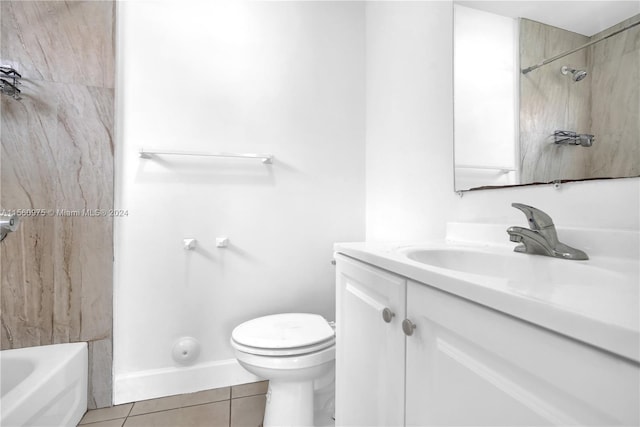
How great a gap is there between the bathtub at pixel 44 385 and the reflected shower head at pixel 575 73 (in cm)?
183

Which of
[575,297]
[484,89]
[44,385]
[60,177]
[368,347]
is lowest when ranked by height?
[44,385]

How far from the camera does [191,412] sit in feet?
4.27

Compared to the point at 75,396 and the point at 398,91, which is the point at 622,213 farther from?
the point at 75,396

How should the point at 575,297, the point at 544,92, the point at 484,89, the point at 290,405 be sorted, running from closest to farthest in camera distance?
1. the point at 575,297
2. the point at 544,92
3. the point at 484,89
4. the point at 290,405

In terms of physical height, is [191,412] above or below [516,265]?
below

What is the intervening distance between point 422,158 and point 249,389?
55.5 inches

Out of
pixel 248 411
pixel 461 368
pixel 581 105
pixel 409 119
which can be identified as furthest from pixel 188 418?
pixel 581 105

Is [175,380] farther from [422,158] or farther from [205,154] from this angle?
[422,158]

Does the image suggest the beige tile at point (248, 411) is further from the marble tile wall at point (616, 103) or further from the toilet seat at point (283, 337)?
the marble tile wall at point (616, 103)

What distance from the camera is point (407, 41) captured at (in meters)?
1.37

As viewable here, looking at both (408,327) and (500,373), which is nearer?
(500,373)

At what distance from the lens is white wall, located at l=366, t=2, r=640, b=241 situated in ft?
2.28

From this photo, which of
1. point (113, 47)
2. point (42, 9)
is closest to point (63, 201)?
point (113, 47)

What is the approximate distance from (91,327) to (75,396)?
273 mm
